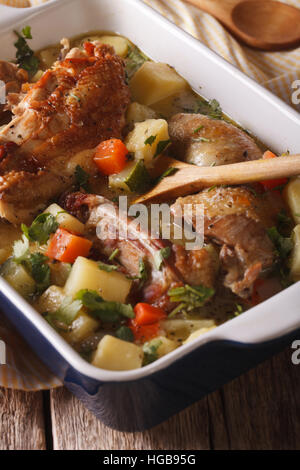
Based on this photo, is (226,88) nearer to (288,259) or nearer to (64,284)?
(288,259)

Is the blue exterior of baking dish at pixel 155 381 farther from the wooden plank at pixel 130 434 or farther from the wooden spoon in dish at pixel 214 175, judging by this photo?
the wooden spoon in dish at pixel 214 175

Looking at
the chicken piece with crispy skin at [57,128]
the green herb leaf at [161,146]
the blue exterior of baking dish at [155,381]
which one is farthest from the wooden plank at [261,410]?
the chicken piece with crispy skin at [57,128]

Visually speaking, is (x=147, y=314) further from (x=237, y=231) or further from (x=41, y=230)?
(x=41, y=230)

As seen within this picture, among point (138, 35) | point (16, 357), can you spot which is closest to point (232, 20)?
point (138, 35)

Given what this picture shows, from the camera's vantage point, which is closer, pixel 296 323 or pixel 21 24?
pixel 296 323

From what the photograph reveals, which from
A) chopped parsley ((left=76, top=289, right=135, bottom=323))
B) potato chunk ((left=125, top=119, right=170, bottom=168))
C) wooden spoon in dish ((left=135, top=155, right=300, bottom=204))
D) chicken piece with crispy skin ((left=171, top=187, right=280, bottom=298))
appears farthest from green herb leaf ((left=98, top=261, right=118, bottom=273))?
potato chunk ((left=125, top=119, right=170, bottom=168))
